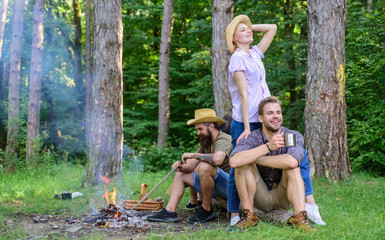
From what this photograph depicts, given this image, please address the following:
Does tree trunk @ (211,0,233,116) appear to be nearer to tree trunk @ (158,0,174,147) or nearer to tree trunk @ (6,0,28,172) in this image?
tree trunk @ (158,0,174,147)

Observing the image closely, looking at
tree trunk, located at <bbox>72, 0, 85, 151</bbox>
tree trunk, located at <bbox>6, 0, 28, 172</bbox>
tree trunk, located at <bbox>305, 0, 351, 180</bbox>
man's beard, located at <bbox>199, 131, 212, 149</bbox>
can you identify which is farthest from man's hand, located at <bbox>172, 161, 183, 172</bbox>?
tree trunk, located at <bbox>72, 0, 85, 151</bbox>

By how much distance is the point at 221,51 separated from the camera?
281 inches

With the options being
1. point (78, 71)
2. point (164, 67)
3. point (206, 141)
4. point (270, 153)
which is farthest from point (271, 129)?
point (78, 71)

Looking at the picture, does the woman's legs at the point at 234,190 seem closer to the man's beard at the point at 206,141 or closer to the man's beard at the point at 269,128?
the man's beard at the point at 269,128

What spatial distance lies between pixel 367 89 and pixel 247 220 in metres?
6.07

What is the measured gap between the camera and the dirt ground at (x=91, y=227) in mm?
3730

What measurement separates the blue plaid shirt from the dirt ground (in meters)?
0.69

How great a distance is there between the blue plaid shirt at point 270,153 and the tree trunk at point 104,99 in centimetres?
354

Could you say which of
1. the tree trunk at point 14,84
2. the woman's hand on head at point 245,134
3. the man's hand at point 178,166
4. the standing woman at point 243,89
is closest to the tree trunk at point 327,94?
the standing woman at point 243,89

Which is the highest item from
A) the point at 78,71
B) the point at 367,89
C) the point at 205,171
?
the point at 78,71

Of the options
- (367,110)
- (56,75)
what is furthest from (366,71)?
(56,75)

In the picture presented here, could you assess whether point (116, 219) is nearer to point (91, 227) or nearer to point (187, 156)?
point (91, 227)

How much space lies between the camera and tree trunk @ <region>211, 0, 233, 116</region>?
713 cm

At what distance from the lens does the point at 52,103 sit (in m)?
16.5
